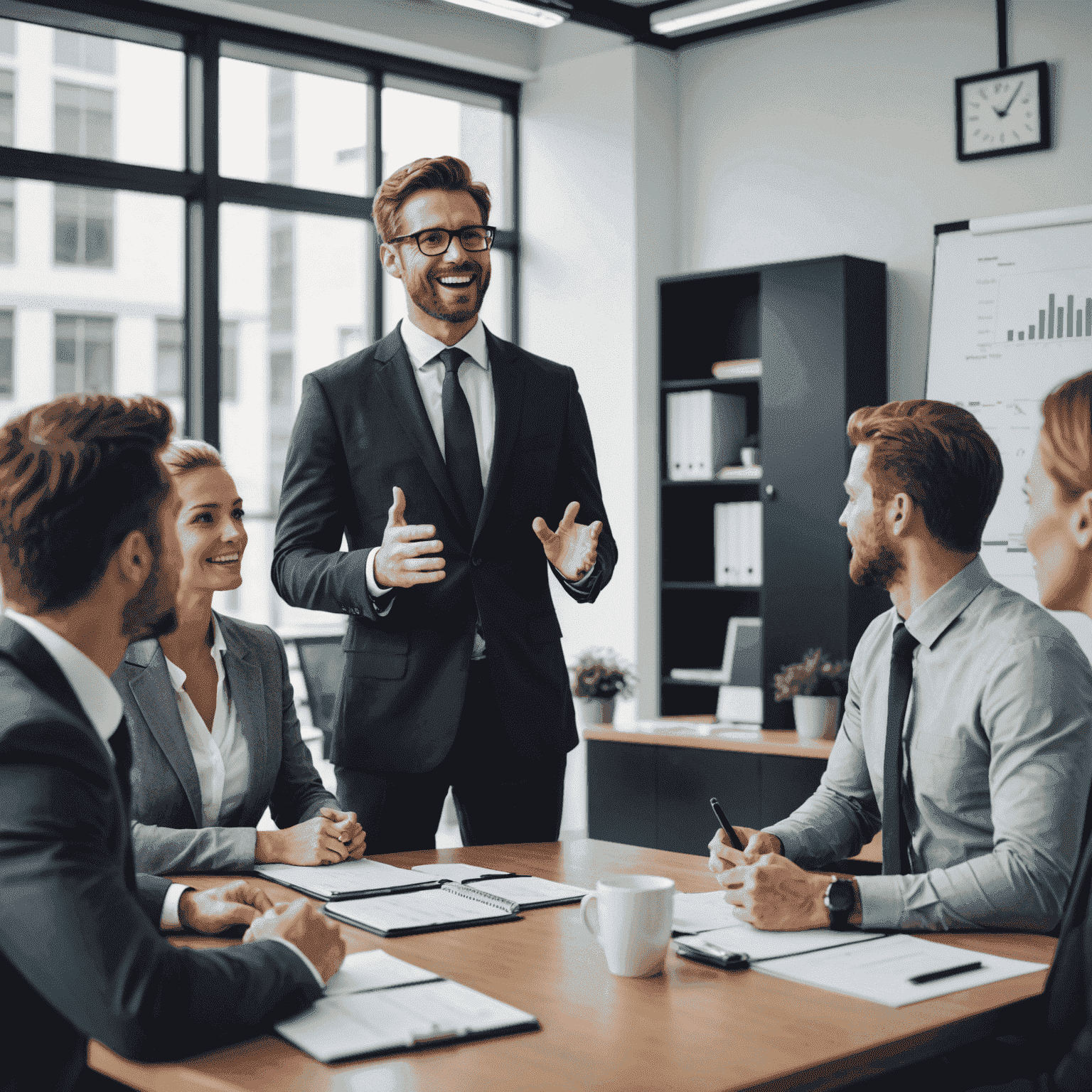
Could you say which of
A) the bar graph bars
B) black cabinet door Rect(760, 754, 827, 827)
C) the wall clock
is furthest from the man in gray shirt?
the wall clock

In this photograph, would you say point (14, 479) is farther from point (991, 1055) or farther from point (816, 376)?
point (816, 376)

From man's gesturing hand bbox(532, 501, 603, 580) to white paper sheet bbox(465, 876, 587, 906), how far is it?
23.9 inches

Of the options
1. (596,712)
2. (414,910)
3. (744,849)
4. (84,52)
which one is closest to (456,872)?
(414,910)

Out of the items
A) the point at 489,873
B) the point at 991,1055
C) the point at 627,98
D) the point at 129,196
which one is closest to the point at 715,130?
the point at 627,98

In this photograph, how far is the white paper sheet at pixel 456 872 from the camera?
1.89 m

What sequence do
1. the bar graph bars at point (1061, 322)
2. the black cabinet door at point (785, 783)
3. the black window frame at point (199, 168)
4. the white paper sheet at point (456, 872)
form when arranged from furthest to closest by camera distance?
the black window frame at point (199, 168), the bar graph bars at point (1061, 322), the black cabinet door at point (785, 783), the white paper sheet at point (456, 872)

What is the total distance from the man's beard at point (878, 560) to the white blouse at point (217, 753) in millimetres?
1013

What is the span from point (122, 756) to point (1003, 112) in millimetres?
4346

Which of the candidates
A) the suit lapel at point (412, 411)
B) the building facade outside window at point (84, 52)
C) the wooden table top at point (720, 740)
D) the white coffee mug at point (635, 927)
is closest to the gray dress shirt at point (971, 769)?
the white coffee mug at point (635, 927)

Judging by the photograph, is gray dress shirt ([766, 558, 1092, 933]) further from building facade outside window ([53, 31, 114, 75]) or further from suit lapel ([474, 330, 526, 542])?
building facade outside window ([53, 31, 114, 75])

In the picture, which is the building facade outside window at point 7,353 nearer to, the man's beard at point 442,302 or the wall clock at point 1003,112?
the man's beard at point 442,302

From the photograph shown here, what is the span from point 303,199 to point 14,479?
4.42 metres

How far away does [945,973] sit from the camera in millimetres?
1407

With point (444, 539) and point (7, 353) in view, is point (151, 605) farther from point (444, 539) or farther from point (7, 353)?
point (7, 353)
